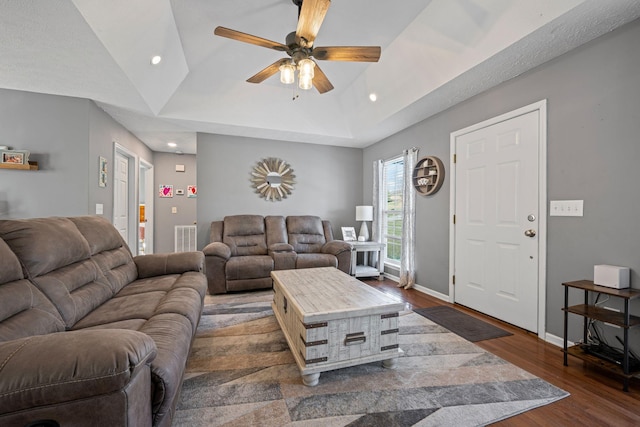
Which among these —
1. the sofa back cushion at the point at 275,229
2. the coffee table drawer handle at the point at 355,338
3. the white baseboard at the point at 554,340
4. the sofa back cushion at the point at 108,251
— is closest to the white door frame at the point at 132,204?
the sofa back cushion at the point at 275,229

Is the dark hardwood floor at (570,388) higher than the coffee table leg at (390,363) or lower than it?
lower

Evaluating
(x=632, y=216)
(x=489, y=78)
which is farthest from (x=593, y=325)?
(x=489, y=78)

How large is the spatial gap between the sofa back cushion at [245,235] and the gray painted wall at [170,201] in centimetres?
215

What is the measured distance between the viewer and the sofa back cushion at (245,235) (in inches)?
170

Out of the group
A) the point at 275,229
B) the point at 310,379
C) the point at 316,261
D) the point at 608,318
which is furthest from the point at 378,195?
the point at 310,379

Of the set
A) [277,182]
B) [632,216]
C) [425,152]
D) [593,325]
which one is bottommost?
[593,325]

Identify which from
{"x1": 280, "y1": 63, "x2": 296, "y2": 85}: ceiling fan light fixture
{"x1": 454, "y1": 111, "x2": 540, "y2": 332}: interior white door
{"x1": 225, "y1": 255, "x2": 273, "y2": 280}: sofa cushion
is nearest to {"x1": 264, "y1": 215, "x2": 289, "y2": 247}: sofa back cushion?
{"x1": 225, "y1": 255, "x2": 273, "y2": 280}: sofa cushion

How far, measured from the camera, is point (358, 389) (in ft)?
5.57

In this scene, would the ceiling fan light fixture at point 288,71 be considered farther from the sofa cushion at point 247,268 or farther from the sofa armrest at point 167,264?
the sofa cushion at point 247,268

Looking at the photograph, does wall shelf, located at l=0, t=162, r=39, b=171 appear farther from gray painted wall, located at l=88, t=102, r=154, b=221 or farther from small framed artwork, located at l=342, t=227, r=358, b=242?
small framed artwork, located at l=342, t=227, r=358, b=242

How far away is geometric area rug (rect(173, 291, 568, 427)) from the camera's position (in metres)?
1.47

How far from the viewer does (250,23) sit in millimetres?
2672

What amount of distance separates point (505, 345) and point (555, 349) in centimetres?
37

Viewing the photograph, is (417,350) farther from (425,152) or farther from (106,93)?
(106,93)
